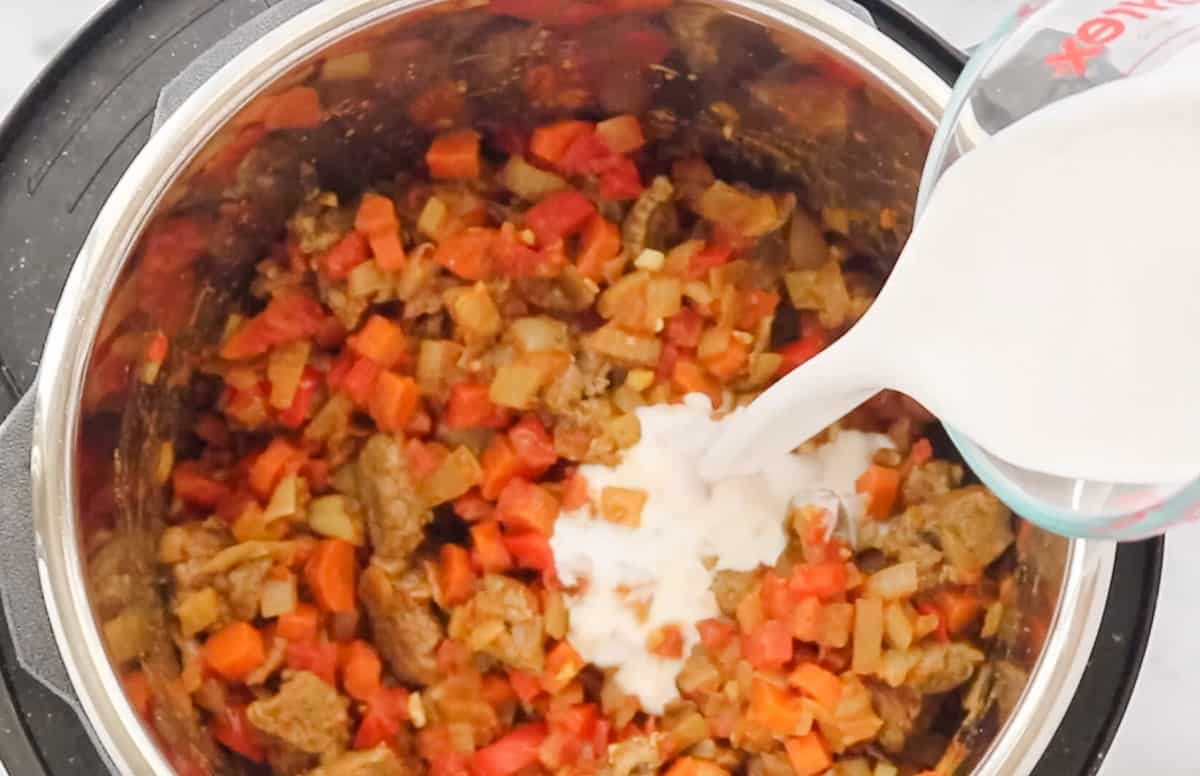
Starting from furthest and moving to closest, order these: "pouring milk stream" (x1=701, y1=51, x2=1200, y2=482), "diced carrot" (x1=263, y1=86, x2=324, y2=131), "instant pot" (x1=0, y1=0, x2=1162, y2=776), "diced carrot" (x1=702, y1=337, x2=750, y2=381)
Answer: "diced carrot" (x1=702, y1=337, x2=750, y2=381) → "diced carrot" (x1=263, y1=86, x2=324, y2=131) → "instant pot" (x1=0, y1=0, x2=1162, y2=776) → "pouring milk stream" (x1=701, y1=51, x2=1200, y2=482)

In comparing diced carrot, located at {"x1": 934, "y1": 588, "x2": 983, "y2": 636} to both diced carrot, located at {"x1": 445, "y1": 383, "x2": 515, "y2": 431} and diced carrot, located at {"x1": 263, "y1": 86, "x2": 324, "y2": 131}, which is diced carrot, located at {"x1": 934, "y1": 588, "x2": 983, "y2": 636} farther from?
diced carrot, located at {"x1": 263, "y1": 86, "x2": 324, "y2": 131}

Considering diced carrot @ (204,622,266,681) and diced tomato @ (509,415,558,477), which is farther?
diced tomato @ (509,415,558,477)

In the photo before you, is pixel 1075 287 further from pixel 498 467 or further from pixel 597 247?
pixel 498 467

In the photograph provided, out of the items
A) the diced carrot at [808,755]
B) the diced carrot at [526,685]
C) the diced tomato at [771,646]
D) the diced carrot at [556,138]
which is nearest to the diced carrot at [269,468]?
the diced carrot at [526,685]

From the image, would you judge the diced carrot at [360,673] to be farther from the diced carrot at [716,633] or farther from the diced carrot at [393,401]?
the diced carrot at [716,633]

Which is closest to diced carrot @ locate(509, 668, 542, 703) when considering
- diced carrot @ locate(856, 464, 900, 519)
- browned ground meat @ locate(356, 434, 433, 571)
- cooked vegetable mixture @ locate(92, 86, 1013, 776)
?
cooked vegetable mixture @ locate(92, 86, 1013, 776)
